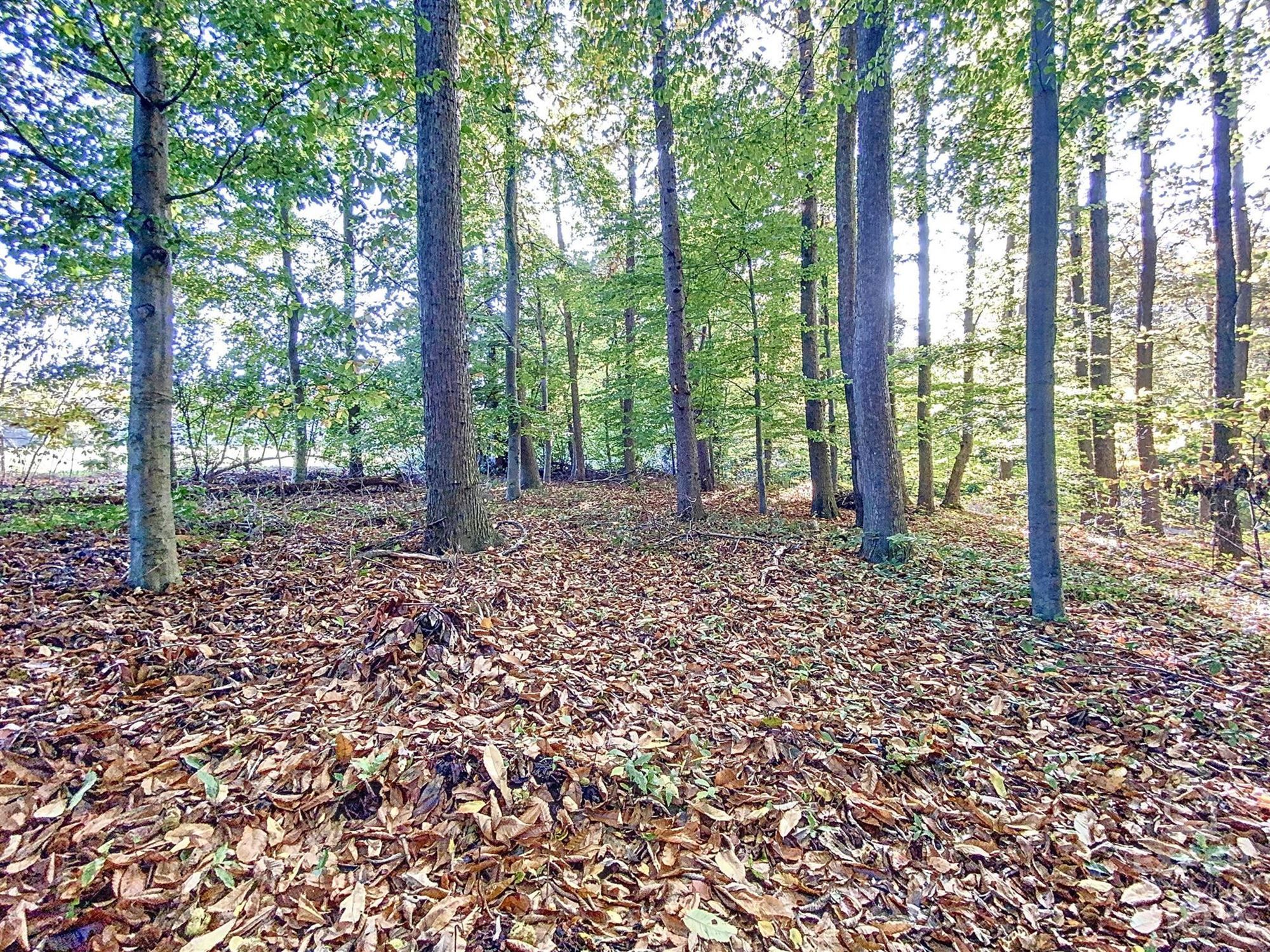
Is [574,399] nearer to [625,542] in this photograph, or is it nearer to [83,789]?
[625,542]

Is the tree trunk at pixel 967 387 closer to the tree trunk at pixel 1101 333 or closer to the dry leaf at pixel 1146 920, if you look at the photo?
the tree trunk at pixel 1101 333

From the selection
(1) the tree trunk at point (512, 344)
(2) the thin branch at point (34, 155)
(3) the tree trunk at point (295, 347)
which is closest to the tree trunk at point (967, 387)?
(1) the tree trunk at point (512, 344)

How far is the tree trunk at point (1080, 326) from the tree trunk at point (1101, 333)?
0.48 feet

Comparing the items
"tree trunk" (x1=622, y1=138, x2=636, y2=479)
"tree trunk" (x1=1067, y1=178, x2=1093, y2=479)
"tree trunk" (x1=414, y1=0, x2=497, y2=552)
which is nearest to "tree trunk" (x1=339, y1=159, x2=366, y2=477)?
"tree trunk" (x1=414, y1=0, x2=497, y2=552)

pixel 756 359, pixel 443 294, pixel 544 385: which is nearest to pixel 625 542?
pixel 443 294

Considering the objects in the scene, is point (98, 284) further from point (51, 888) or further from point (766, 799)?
point (766, 799)

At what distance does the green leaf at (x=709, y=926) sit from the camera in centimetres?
176

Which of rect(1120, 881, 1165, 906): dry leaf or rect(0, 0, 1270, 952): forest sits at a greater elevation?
rect(0, 0, 1270, 952): forest

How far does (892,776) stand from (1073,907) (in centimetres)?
75

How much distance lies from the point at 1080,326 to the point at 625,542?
1000 centimetres

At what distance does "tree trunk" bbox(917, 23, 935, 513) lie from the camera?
888 centimetres

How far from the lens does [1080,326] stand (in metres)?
10.0

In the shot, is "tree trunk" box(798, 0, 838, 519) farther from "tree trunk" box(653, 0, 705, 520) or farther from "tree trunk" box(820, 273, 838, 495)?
"tree trunk" box(653, 0, 705, 520)

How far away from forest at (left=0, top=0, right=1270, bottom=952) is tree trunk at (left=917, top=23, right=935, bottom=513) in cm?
11
